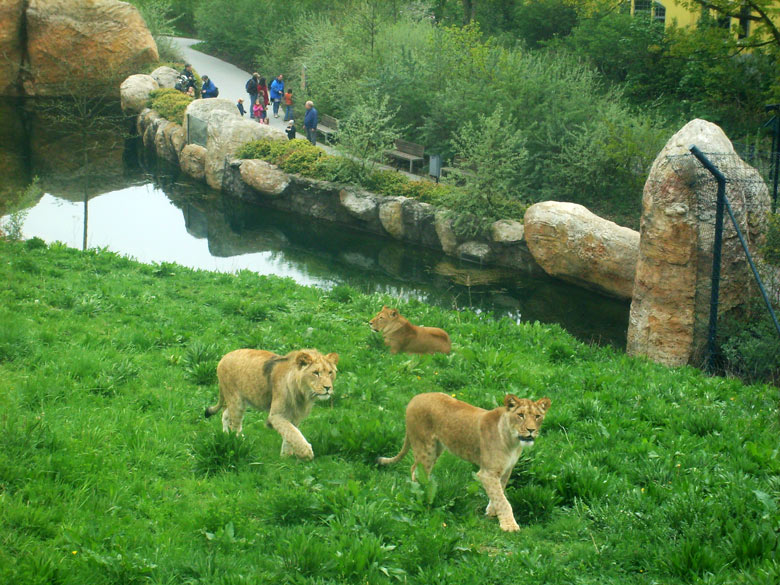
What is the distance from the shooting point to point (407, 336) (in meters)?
11.2

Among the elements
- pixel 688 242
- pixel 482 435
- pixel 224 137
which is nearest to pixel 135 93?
pixel 224 137

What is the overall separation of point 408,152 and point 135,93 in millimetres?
15828

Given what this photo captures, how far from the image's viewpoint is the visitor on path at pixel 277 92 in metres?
36.7

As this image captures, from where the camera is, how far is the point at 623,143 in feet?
79.2

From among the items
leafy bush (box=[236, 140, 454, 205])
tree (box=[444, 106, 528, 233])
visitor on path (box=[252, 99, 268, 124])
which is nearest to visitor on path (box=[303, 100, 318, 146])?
leafy bush (box=[236, 140, 454, 205])

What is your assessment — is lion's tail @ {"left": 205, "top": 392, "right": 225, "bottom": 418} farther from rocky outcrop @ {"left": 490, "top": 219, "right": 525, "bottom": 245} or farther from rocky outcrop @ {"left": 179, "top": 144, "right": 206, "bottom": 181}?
rocky outcrop @ {"left": 179, "top": 144, "right": 206, "bottom": 181}

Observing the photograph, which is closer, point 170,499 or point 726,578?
point 726,578

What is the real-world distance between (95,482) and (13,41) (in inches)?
1597

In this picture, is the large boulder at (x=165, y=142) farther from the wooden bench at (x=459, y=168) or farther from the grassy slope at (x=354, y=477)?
the grassy slope at (x=354, y=477)

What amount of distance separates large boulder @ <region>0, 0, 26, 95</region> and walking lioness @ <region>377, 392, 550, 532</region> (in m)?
40.3

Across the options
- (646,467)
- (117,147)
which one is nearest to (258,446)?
(646,467)

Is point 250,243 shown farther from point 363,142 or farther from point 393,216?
point 363,142

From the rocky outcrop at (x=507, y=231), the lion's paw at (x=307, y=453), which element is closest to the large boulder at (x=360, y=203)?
the rocky outcrop at (x=507, y=231)

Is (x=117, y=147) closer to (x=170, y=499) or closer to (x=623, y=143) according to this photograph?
(x=623, y=143)
